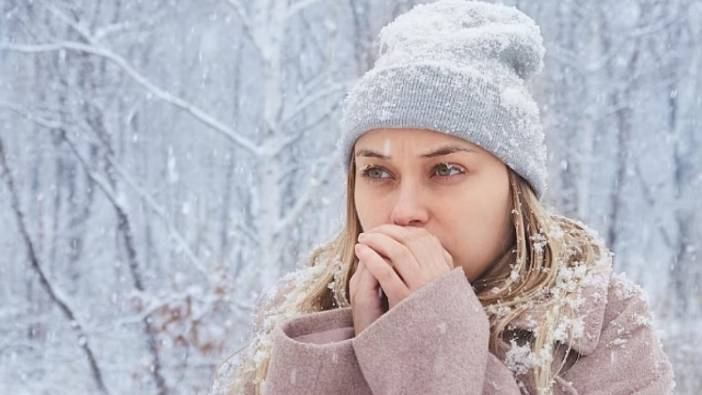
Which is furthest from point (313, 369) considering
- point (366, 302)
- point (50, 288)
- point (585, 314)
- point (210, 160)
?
point (210, 160)

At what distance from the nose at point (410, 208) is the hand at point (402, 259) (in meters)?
0.02

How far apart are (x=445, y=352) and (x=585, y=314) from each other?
339 mm

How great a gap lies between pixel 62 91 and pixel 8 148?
40.2 inches

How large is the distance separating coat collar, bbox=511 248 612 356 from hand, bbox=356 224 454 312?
0.62ft

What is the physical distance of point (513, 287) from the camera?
147 centimetres

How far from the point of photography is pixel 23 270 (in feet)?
22.5

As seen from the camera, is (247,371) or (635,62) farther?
(635,62)

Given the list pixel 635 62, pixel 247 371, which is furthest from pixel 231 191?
pixel 247 371

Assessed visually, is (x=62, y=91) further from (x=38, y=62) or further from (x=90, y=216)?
(x=90, y=216)

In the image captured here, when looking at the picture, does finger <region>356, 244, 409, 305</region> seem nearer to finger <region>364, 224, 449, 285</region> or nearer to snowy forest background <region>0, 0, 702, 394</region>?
finger <region>364, 224, 449, 285</region>

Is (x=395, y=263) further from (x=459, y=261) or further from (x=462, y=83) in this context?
(x=462, y=83)

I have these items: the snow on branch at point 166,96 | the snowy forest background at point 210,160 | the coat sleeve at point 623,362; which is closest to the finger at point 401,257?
the coat sleeve at point 623,362

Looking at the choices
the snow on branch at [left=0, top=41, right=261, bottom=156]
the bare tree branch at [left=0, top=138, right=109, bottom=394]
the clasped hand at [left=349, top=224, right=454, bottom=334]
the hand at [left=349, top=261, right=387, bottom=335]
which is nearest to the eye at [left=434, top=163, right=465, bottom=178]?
the clasped hand at [left=349, top=224, right=454, bottom=334]

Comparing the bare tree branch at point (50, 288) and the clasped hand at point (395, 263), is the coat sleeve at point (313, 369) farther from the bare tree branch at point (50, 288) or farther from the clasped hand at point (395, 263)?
the bare tree branch at point (50, 288)
